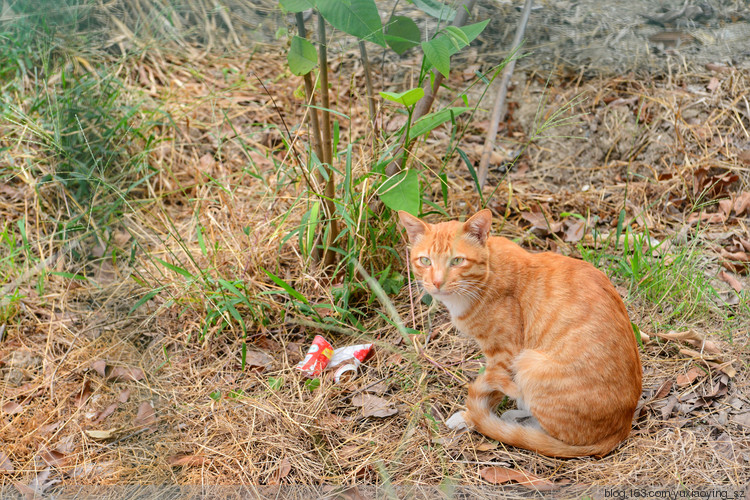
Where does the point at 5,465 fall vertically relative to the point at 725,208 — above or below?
below

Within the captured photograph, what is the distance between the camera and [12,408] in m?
2.71

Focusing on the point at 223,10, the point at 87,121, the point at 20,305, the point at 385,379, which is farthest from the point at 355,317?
the point at 223,10

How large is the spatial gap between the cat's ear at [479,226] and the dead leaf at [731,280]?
4.74 ft

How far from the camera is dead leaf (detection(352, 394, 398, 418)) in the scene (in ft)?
8.48

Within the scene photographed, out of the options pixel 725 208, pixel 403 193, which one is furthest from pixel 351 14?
pixel 725 208

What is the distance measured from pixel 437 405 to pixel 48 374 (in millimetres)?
1810

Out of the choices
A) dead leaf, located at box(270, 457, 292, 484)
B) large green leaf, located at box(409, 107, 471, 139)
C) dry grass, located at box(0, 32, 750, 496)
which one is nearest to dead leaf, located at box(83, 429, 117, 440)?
dry grass, located at box(0, 32, 750, 496)

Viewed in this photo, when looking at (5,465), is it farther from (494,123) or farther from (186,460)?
(494,123)

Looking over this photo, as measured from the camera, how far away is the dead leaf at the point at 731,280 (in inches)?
118

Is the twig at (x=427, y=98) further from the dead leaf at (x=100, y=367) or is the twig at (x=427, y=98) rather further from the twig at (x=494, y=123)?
the dead leaf at (x=100, y=367)

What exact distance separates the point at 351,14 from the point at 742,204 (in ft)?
8.18

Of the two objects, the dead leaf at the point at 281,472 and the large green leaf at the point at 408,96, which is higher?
the large green leaf at the point at 408,96

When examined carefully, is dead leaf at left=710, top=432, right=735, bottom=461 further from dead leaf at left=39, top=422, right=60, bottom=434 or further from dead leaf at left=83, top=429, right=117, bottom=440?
dead leaf at left=39, top=422, right=60, bottom=434

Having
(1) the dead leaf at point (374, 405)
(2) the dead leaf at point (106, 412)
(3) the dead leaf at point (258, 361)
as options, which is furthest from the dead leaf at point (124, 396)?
(1) the dead leaf at point (374, 405)
